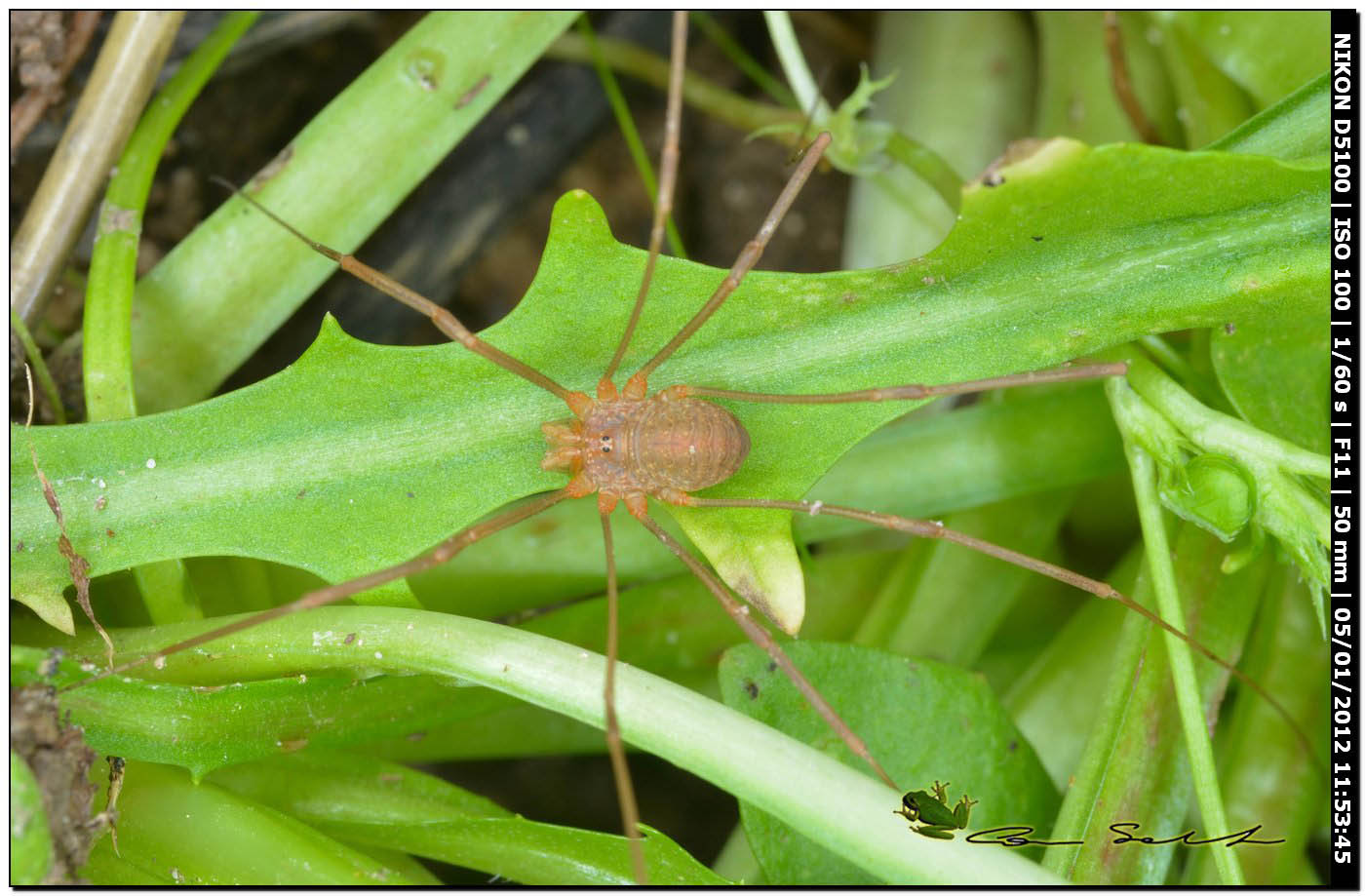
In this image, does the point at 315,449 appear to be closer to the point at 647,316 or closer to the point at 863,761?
the point at 647,316

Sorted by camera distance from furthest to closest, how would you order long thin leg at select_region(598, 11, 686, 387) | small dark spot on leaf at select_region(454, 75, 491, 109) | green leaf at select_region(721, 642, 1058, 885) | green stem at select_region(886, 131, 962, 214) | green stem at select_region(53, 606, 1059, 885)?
green stem at select_region(886, 131, 962, 214), small dark spot on leaf at select_region(454, 75, 491, 109), green leaf at select_region(721, 642, 1058, 885), long thin leg at select_region(598, 11, 686, 387), green stem at select_region(53, 606, 1059, 885)

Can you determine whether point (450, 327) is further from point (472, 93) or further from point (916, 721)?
point (916, 721)

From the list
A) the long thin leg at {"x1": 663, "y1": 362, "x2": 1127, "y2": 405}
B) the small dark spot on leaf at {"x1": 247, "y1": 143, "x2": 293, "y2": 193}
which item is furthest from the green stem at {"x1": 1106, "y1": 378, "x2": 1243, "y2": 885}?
the small dark spot on leaf at {"x1": 247, "y1": 143, "x2": 293, "y2": 193}

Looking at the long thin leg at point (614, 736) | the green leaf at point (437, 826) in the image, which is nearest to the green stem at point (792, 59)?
the long thin leg at point (614, 736)

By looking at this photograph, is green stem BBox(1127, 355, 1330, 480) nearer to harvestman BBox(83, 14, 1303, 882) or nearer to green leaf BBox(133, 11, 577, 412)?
harvestman BBox(83, 14, 1303, 882)

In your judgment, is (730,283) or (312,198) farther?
(312,198)

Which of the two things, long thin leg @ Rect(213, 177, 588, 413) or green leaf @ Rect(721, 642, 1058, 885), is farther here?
green leaf @ Rect(721, 642, 1058, 885)

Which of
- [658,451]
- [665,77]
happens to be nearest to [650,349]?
[658,451]
